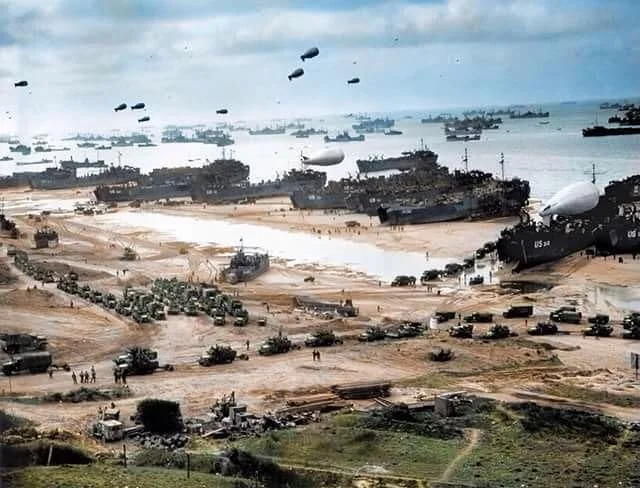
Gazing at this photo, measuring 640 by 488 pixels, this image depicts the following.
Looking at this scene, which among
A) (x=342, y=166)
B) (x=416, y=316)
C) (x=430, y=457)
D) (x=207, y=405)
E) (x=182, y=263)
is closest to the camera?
(x=430, y=457)

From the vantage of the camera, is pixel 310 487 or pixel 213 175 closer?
pixel 310 487

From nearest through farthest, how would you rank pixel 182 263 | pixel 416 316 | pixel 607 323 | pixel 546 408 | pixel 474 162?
pixel 546 408
pixel 607 323
pixel 416 316
pixel 182 263
pixel 474 162

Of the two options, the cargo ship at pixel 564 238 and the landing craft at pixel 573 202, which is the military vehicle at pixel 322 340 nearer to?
the cargo ship at pixel 564 238

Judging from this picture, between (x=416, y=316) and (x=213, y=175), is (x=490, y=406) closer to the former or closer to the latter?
(x=416, y=316)

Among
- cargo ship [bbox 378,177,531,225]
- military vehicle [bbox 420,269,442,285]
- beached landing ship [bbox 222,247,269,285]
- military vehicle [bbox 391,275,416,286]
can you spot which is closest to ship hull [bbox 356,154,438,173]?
cargo ship [bbox 378,177,531,225]

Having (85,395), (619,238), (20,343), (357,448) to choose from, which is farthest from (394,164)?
(357,448)

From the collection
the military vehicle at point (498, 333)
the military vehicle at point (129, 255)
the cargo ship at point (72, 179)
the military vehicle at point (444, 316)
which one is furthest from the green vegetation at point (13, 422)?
the cargo ship at point (72, 179)

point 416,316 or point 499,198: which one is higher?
point 499,198

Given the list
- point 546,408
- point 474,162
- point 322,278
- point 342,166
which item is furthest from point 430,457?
point 342,166
